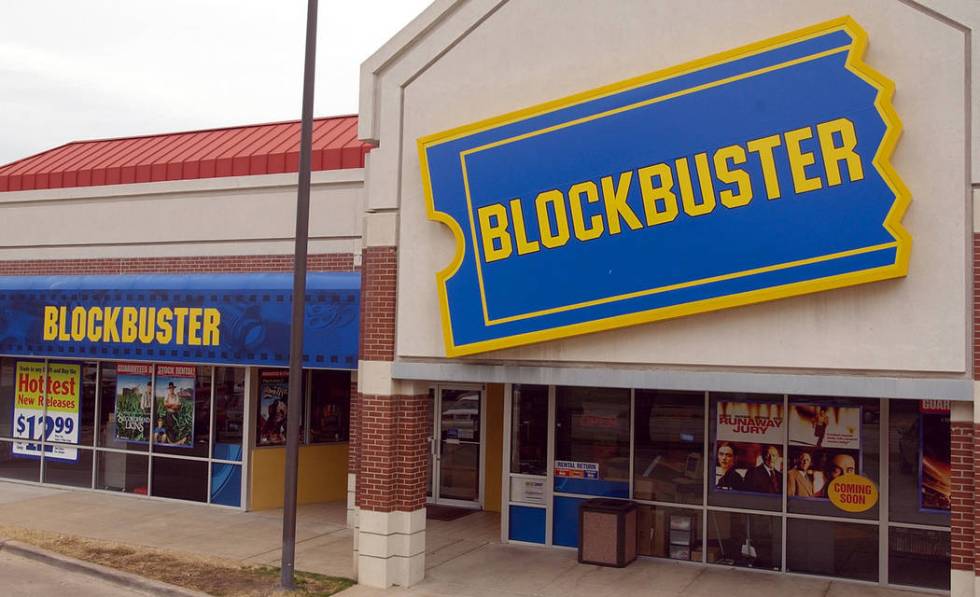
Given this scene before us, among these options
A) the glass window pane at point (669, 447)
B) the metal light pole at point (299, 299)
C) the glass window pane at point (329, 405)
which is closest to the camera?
the metal light pole at point (299, 299)

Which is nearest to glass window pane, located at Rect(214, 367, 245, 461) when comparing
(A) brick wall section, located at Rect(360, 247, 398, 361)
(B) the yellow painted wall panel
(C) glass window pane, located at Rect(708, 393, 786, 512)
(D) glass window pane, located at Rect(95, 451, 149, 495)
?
(B) the yellow painted wall panel

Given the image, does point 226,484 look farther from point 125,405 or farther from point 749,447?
point 749,447

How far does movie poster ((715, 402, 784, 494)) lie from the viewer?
12742 millimetres

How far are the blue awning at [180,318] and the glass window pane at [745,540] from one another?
588 centimetres

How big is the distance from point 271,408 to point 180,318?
2.40 meters

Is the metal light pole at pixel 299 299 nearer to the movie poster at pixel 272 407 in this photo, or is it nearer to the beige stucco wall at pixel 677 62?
the beige stucco wall at pixel 677 62

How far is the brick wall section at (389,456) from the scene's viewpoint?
11.6 meters

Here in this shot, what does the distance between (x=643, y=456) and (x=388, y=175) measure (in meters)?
5.54

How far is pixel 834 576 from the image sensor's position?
40.3ft

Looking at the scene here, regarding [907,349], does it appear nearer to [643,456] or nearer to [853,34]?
[853,34]

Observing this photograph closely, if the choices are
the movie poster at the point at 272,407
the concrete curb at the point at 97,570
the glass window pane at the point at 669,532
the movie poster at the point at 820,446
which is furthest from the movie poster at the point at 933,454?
the movie poster at the point at 272,407

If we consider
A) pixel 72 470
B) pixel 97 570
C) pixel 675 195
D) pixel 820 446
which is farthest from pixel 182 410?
pixel 820 446

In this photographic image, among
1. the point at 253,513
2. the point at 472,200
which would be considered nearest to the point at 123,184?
the point at 253,513

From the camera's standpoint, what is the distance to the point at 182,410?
55.9ft
